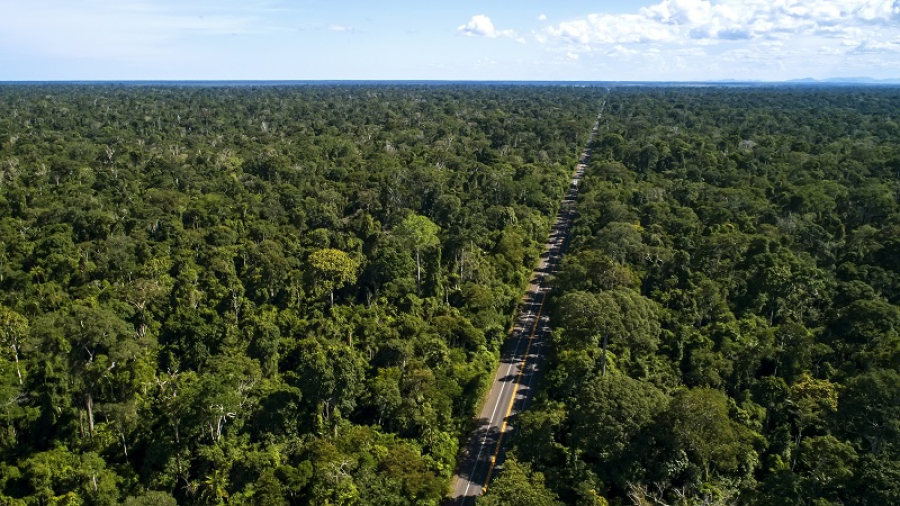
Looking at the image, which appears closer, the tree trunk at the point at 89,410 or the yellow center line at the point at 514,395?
the yellow center line at the point at 514,395

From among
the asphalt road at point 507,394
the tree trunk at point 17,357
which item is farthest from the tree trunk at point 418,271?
the tree trunk at point 17,357

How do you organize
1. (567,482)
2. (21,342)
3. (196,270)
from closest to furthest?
(567,482), (21,342), (196,270)

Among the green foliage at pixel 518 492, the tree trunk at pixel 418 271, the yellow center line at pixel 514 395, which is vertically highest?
the tree trunk at pixel 418 271

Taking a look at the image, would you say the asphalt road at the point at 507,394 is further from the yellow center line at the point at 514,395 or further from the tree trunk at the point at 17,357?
the tree trunk at the point at 17,357

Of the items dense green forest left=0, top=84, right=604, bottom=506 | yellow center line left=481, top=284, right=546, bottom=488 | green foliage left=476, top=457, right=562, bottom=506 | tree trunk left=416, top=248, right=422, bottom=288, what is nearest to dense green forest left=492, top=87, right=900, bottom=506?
green foliage left=476, top=457, right=562, bottom=506

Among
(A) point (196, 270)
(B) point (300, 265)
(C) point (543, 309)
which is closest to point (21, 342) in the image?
(A) point (196, 270)

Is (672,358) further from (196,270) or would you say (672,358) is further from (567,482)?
(196,270)

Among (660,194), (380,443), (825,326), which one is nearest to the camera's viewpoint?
(380,443)
